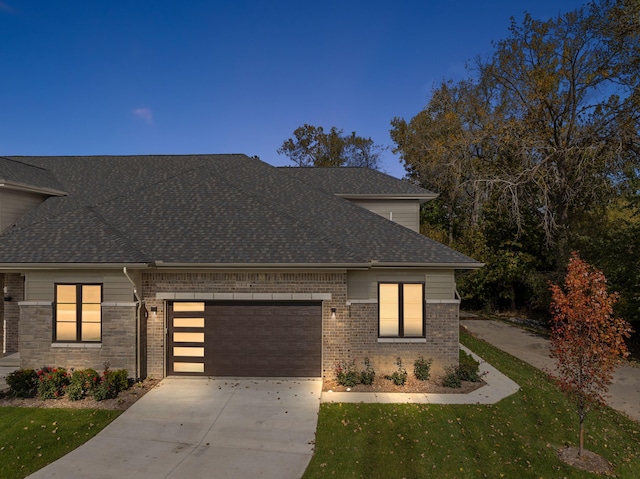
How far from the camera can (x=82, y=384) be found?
9922 millimetres

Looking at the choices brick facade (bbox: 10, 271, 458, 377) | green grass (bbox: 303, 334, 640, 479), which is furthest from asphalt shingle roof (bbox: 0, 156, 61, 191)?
green grass (bbox: 303, 334, 640, 479)

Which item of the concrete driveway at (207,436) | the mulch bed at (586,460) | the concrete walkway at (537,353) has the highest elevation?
the concrete driveway at (207,436)

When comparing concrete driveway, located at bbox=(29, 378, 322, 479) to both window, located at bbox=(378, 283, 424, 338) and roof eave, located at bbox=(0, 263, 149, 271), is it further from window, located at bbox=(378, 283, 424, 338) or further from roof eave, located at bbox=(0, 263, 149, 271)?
roof eave, located at bbox=(0, 263, 149, 271)

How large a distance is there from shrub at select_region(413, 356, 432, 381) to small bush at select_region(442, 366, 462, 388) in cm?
52

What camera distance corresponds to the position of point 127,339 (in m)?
10.7

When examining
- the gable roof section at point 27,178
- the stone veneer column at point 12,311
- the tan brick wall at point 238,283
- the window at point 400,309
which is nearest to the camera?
the tan brick wall at point 238,283

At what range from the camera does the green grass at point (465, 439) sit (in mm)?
7078

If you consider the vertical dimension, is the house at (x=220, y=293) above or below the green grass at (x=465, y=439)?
above

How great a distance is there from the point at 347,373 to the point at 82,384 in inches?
282

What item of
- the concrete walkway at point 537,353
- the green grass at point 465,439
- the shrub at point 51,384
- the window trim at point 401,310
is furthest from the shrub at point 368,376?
the shrub at point 51,384

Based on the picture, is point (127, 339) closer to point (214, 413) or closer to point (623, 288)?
point (214, 413)

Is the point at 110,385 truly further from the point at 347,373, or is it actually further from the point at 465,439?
the point at 465,439

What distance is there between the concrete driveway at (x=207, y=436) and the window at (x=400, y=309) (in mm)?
2839

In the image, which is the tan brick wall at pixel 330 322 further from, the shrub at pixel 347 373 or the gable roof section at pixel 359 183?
the gable roof section at pixel 359 183
